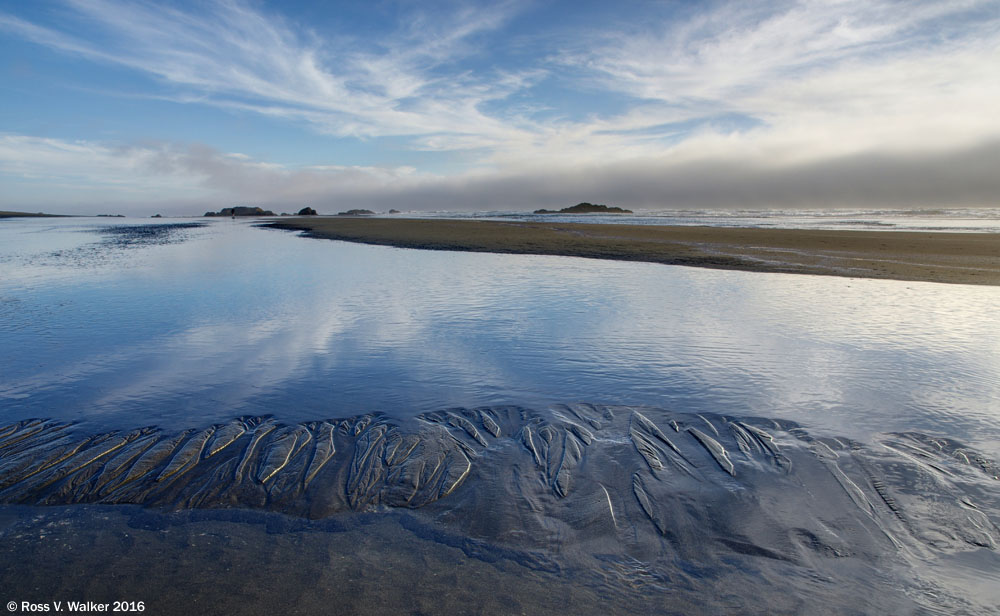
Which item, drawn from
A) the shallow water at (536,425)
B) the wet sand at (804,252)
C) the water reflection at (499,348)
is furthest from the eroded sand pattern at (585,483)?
the wet sand at (804,252)

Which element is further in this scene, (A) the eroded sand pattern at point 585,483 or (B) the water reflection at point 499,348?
(B) the water reflection at point 499,348

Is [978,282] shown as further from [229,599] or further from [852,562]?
[229,599]

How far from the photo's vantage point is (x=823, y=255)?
2436 centimetres

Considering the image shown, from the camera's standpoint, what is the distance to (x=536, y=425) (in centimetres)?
600

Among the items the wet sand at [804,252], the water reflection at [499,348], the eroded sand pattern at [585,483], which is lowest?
the eroded sand pattern at [585,483]

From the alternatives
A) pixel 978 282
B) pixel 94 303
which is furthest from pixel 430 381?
pixel 978 282

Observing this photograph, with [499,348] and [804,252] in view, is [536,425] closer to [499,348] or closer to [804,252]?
[499,348]

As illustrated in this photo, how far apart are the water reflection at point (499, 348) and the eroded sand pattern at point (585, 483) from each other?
0.59 m

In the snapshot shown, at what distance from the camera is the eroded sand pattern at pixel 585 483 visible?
12.8 ft

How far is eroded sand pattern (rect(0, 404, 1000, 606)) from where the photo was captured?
3.90m

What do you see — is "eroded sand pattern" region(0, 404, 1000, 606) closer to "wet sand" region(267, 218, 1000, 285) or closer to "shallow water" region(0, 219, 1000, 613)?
"shallow water" region(0, 219, 1000, 613)

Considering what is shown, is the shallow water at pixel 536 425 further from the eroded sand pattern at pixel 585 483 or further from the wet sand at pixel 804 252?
the wet sand at pixel 804 252

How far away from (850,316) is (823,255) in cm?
1506

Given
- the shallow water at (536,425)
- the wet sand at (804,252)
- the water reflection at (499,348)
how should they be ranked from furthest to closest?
the wet sand at (804,252) < the water reflection at (499,348) < the shallow water at (536,425)
